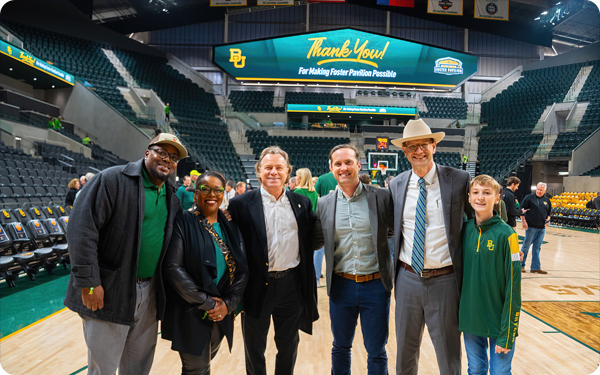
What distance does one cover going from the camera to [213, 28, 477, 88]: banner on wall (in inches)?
804

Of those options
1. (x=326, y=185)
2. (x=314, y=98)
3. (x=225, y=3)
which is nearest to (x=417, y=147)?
(x=326, y=185)

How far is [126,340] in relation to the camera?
1.88 meters

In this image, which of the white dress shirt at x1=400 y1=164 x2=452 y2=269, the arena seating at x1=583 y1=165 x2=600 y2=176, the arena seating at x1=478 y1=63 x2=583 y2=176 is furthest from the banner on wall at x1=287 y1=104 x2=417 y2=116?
the white dress shirt at x1=400 y1=164 x2=452 y2=269

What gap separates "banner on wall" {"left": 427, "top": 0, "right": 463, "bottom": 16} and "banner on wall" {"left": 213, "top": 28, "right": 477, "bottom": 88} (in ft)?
6.36

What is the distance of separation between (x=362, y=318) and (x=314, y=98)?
21152 millimetres

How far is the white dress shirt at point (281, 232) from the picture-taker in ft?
6.98

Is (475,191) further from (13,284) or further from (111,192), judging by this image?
(13,284)

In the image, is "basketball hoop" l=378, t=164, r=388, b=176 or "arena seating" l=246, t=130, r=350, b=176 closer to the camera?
"basketball hoop" l=378, t=164, r=388, b=176

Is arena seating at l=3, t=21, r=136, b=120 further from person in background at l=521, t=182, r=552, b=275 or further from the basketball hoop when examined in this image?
person in background at l=521, t=182, r=552, b=275

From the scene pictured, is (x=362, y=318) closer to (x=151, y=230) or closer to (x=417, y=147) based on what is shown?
(x=417, y=147)

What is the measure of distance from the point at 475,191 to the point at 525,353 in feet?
6.30

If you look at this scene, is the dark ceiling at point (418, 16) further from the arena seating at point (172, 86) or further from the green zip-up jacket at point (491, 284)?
the green zip-up jacket at point (491, 284)

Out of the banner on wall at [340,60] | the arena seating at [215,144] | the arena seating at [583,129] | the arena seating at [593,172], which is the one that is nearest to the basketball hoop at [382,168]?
the arena seating at [215,144]

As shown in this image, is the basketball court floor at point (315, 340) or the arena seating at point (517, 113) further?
the arena seating at point (517, 113)
